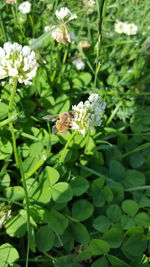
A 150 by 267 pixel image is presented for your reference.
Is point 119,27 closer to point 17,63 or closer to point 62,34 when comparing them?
point 62,34

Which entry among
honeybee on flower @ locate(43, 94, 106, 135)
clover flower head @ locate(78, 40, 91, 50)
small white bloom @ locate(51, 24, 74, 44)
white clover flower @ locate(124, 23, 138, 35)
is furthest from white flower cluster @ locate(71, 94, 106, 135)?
white clover flower @ locate(124, 23, 138, 35)

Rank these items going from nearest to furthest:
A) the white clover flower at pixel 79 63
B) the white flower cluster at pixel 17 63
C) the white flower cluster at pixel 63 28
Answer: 1. the white flower cluster at pixel 17 63
2. the white flower cluster at pixel 63 28
3. the white clover flower at pixel 79 63

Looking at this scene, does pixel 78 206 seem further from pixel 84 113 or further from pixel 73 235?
pixel 84 113

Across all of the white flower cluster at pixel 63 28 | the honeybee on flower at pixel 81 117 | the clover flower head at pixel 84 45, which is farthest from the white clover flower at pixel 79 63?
the honeybee on flower at pixel 81 117

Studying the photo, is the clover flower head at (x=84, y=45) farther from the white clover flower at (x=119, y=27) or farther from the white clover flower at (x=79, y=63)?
the white clover flower at (x=119, y=27)

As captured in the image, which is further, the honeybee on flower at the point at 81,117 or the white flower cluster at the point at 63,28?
the white flower cluster at the point at 63,28

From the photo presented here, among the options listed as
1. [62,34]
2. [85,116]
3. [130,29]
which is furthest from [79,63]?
[85,116]

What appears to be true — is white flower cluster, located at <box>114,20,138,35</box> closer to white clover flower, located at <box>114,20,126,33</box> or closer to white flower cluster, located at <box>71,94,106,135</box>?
white clover flower, located at <box>114,20,126,33</box>
